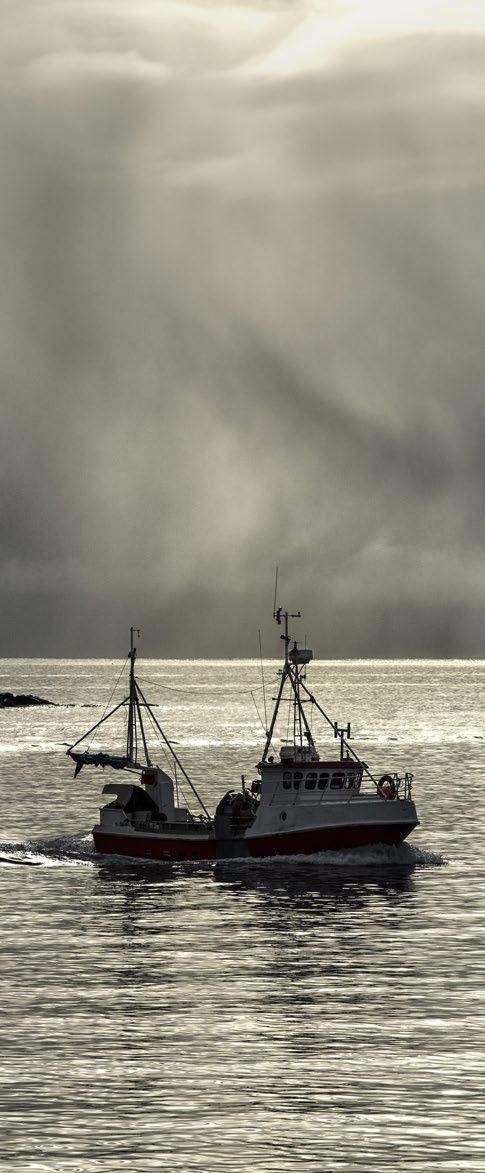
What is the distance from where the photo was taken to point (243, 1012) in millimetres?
43062

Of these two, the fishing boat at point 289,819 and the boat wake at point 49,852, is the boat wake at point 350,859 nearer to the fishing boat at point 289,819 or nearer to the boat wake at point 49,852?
the fishing boat at point 289,819

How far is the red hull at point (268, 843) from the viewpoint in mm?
73812

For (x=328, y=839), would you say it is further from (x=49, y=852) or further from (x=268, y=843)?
(x=49, y=852)

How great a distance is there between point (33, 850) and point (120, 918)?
Answer: 2135 cm

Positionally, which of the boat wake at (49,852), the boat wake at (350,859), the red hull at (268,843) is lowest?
the boat wake at (49,852)

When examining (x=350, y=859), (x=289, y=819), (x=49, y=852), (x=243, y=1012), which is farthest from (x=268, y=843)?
(x=243, y=1012)

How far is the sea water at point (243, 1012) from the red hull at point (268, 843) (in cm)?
59

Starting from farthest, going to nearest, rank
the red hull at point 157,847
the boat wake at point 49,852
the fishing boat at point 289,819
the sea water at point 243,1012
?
the boat wake at point 49,852
the red hull at point 157,847
the fishing boat at point 289,819
the sea water at point 243,1012

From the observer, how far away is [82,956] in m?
51.0

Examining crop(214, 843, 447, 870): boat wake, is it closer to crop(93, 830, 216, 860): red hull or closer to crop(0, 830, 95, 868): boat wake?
crop(93, 830, 216, 860): red hull

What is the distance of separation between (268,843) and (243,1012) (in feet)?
103

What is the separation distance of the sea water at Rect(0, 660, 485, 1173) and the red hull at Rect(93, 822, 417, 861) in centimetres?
59

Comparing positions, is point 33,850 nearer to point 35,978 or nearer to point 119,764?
point 119,764

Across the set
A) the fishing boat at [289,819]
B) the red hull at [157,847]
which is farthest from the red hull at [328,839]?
the red hull at [157,847]
